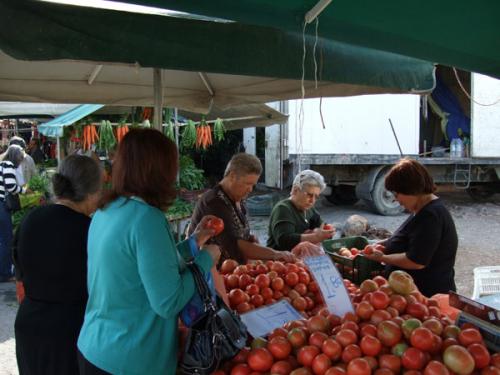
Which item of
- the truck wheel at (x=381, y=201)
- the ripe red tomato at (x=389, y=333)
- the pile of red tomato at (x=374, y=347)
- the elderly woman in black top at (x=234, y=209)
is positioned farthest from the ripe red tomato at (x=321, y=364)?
the truck wheel at (x=381, y=201)

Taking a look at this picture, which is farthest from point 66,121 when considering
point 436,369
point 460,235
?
point 460,235

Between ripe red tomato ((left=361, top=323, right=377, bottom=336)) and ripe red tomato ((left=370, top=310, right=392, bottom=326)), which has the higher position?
ripe red tomato ((left=370, top=310, right=392, bottom=326))

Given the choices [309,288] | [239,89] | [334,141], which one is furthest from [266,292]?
[334,141]

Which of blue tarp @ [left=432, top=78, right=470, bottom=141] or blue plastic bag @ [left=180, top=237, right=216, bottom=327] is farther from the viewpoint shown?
blue tarp @ [left=432, top=78, right=470, bottom=141]

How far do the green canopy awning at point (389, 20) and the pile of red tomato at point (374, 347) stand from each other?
50.9 inches

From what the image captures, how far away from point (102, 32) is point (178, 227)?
491 centimetres

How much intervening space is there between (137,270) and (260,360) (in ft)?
1.92

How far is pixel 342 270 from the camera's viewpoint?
3270mm

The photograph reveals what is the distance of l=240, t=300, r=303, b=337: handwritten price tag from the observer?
6.53ft

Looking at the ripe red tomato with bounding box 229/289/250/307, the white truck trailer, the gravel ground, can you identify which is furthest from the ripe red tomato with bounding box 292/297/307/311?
the white truck trailer

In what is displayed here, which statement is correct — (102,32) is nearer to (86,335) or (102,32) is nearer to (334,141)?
(86,335)

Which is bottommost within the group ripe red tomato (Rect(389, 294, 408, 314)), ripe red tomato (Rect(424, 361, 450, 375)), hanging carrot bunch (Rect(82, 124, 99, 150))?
ripe red tomato (Rect(424, 361, 450, 375))

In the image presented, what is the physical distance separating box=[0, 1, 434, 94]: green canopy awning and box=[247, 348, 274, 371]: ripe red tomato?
1400mm

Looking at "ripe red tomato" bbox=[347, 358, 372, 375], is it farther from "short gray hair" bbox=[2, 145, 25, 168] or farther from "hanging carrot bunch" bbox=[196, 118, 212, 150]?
"hanging carrot bunch" bbox=[196, 118, 212, 150]
